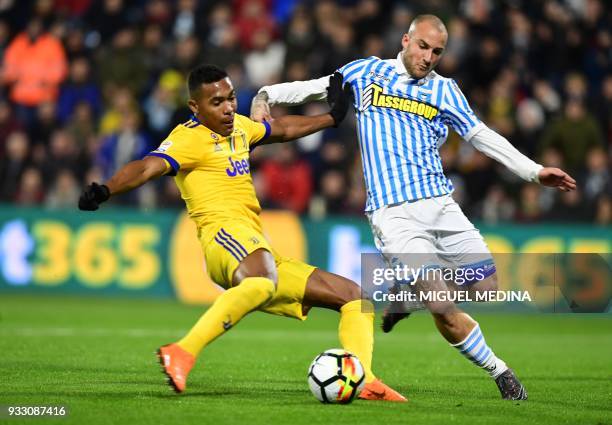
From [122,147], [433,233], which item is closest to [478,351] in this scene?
[433,233]

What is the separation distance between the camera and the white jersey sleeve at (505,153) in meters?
7.83

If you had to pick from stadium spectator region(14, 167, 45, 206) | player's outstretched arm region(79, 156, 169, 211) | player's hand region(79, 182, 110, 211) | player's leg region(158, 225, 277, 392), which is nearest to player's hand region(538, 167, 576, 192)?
player's leg region(158, 225, 277, 392)

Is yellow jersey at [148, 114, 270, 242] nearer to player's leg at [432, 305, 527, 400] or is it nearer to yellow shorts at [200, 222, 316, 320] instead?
yellow shorts at [200, 222, 316, 320]

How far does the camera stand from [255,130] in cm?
828

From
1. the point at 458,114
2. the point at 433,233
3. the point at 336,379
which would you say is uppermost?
the point at 458,114

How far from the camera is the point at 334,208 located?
1708 cm

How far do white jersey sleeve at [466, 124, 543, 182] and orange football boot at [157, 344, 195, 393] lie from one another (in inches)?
104

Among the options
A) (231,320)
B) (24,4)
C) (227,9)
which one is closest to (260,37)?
(227,9)

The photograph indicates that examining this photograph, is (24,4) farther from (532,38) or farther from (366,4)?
(532,38)

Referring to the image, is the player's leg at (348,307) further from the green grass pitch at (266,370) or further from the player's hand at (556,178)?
the player's hand at (556,178)

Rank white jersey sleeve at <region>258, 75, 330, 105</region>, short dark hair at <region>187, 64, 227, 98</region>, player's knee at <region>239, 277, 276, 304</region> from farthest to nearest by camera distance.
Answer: white jersey sleeve at <region>258, 75, 330, 105</region>
short dark hair at <region>187, 64, 227, 98</region>
player's knee at <region>239, 277, 276, 304</region>

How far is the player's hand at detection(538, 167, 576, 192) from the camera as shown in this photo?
764 cm

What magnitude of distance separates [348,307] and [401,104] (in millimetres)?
1545

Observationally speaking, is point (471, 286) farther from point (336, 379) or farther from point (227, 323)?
point (227, 323)
